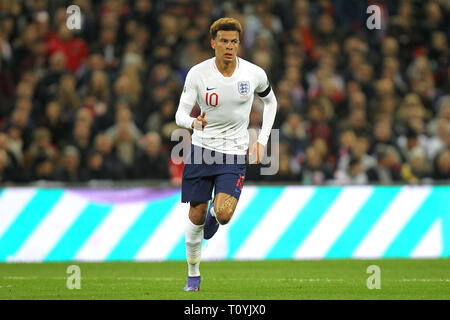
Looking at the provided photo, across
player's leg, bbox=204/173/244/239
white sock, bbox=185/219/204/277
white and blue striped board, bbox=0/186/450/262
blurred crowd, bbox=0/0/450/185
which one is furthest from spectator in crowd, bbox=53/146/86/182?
player's leg, bbox=204/173/244/239

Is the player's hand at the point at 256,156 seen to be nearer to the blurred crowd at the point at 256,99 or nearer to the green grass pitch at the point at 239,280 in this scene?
the green grass pitch at the point at 239,280

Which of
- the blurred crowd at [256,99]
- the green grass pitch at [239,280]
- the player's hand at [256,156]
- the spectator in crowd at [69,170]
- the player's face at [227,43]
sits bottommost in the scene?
the green grass pitch at [239,280]

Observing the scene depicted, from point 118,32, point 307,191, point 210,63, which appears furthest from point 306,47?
point 210,63

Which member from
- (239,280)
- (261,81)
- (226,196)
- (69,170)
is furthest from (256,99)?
(226,196)

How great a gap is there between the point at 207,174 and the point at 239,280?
1.83m

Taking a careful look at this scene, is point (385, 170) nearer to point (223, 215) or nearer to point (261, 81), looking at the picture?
point (261, 81)

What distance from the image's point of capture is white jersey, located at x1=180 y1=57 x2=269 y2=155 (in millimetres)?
8828

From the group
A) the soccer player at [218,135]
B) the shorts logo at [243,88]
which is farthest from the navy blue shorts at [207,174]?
the shorts logo at [243,88]

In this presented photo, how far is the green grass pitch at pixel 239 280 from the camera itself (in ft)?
28.4

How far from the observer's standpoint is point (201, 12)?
17.2 metres

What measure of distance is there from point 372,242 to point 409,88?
476 cm

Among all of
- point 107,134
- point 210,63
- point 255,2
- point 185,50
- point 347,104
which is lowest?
point 210,63

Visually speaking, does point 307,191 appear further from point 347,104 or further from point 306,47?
point 306,47

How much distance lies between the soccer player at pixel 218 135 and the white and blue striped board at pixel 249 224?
161 inches
